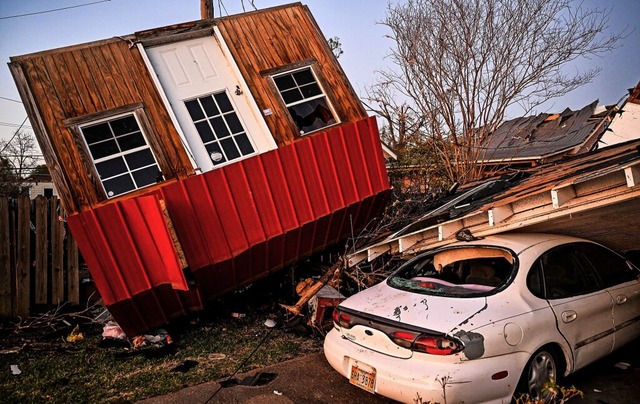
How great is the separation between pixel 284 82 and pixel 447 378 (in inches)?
240

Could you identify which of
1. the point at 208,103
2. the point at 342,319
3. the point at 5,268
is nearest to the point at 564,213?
the point at 342,319

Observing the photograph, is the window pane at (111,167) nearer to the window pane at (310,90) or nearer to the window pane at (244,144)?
the window pane at (244,144)

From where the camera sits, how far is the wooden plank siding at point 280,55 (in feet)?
24.7

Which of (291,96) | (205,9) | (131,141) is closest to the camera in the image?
(131,141)

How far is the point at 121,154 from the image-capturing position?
653 centimetres

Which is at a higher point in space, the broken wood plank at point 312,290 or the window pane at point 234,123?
the window pane at point 234,123

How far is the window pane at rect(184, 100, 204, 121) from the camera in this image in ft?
23.5

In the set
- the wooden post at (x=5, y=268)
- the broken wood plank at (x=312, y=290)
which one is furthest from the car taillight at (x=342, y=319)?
the wooden post at (x=5, y=268)

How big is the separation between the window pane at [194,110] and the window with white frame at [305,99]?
1.48 m

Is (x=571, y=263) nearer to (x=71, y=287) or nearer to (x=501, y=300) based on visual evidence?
(x=501, y=300)

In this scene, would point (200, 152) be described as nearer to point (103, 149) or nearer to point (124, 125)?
point (124, 125)

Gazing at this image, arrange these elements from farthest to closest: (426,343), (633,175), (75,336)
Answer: (75,336) < (633,175) < (426,343)

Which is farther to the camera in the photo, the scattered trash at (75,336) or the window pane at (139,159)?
the window pane at (139,159)

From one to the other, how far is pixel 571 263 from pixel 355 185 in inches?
161
